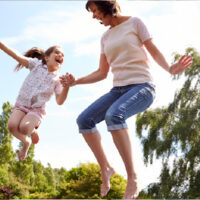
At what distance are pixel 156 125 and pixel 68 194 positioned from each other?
6156 mm

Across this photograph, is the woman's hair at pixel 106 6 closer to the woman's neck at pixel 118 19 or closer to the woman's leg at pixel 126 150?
the woman's neck at pixel 118 19

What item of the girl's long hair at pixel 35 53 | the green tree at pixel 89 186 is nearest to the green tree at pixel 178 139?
the green tree at pixel 89 186

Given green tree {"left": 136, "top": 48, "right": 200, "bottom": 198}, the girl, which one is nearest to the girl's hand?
the girl

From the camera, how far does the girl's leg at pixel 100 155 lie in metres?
3.58

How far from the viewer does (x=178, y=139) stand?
1738cm

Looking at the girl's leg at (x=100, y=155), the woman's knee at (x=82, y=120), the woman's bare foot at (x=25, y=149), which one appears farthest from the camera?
the woman's bare foot at (x=25, y=149)

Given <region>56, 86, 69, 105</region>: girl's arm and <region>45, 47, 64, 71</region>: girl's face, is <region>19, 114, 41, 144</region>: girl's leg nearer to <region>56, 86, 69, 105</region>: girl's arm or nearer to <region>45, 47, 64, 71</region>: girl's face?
<region>56, 86, 69, 105</region>: girl's arm

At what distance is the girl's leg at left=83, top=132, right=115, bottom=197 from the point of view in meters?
3.58

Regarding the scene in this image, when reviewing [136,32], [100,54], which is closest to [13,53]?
[100,54]

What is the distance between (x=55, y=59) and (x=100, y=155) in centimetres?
166

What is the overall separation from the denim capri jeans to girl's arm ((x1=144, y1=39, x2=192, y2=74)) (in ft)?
0.76

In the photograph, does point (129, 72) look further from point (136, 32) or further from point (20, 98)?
point (20, 98)

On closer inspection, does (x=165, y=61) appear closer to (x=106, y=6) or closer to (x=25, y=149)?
(x=106, y=6)

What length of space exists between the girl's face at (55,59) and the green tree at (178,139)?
516 inches
